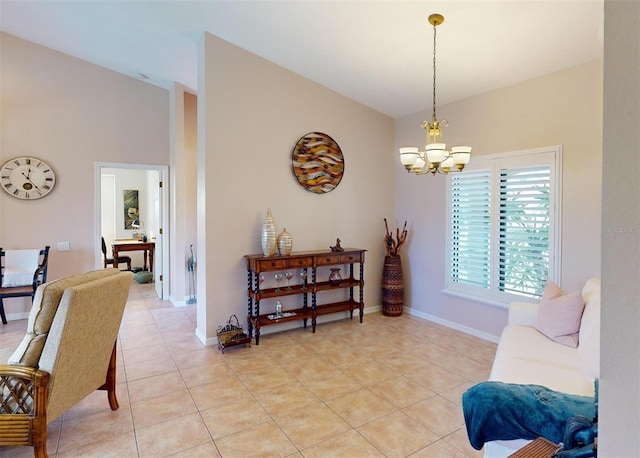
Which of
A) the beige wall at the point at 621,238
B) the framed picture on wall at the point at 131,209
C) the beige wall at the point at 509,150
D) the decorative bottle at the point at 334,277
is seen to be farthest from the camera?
the framed picture on wall at the point at 131,209

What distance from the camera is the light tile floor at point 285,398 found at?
7.15 feet

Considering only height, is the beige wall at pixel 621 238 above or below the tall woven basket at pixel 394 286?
above

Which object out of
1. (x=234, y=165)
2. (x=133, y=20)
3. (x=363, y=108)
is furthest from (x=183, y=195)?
(x=363, y=108)

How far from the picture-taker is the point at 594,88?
3152 millimetres

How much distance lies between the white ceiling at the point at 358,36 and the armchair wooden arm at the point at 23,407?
3222 mm

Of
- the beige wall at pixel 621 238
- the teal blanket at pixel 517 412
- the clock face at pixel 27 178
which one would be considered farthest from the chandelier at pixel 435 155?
the clock face at pixel 27 178

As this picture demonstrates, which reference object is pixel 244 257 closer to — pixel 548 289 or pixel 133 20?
pixel 133 20

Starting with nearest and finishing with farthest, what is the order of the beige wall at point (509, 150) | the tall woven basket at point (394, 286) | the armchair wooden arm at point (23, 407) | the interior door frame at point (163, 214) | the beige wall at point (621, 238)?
the beige wall at point (621, 238) → the armchair wooden arm at point (23, 407) → the beige wall at point (509, 150) → the tall woven basket at point (394, 286) → the interior door frame at point (163, 214)

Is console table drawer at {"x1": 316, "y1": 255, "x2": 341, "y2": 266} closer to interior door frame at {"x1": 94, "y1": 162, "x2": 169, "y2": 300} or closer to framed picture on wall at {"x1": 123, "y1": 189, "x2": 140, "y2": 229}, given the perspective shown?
interior door frame at {"x1": 94, "y1": 162, "x2": 169, "y2": 300}

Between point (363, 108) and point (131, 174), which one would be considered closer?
point (363, 108)

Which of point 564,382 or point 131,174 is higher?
point 131,174

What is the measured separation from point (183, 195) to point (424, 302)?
4.04 metres

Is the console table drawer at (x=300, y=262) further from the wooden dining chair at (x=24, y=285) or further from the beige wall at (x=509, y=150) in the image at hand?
the wooden dining chair at (x=24, y=285)

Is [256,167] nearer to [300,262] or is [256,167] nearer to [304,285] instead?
[300,262]
